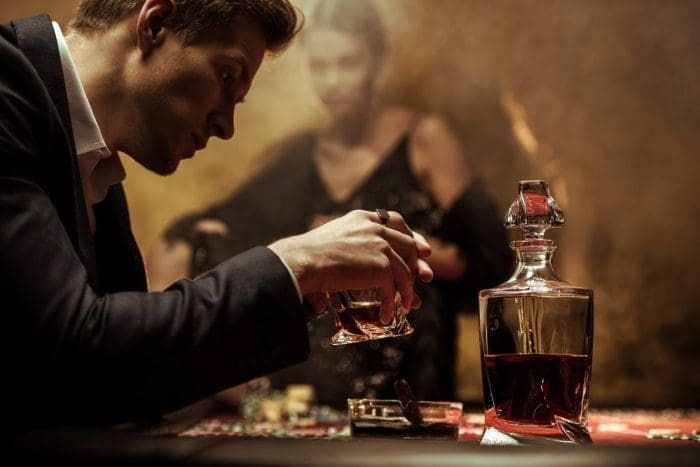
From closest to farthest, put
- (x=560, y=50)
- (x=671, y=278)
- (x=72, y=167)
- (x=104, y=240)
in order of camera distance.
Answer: (x=72, y=167)
(x=104, y=240)
(x=671, y=278)
(x=560, y=50)

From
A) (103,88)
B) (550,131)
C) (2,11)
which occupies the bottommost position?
(103,88)

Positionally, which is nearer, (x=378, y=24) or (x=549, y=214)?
(x=549, y=214)

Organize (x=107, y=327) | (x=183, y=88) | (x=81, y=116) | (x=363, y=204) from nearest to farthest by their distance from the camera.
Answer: (x=107, y=327) < (x=81, y=116) < (x=183, y=88) < (x=363, y=204)

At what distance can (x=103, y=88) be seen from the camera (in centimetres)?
125

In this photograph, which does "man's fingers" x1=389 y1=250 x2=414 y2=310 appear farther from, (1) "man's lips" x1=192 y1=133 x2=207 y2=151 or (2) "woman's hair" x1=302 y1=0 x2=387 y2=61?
(2) "woman's hair" x1=302 y1=0 x2=387 y2=61

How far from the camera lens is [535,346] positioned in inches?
36.7

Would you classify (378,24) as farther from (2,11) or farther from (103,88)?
(103,88)

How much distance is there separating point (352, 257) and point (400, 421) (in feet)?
0.89

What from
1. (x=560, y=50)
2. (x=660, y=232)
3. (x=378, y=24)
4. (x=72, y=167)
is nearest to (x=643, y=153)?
(x=660, y=232)

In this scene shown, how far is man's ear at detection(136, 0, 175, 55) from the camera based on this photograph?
123 cm

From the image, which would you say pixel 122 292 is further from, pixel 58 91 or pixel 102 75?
pixel 102 75

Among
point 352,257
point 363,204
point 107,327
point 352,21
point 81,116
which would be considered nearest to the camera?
point 107,327

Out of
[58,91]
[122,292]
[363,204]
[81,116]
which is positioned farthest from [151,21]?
[363,204]

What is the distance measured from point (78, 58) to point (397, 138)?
225 centimetres
